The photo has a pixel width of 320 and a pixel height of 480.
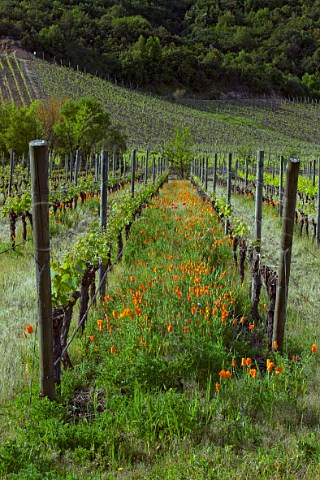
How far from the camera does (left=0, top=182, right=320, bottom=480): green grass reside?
262 cm

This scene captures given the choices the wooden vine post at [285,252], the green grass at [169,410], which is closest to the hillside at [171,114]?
the wooden vine post at [285,252]

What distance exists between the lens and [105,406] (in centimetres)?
325

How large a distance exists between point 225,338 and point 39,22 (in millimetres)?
101597

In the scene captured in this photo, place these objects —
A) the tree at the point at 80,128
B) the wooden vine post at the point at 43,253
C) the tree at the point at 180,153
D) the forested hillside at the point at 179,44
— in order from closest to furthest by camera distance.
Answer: the wooden vine post at the point at 43,253, the tree at the point at 80,128, the tree at the point at 180,153, the forested hillside at the point at 179,44

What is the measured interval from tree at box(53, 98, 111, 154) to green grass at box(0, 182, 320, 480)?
91.9 ft

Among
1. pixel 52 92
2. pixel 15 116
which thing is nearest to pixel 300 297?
pixel 15 116

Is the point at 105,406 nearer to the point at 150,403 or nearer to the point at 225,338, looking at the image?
the point at 150,403

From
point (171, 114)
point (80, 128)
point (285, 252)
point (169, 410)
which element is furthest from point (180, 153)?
point (169, 410)

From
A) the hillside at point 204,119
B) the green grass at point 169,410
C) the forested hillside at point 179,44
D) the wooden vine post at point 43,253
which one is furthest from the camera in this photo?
the forested hillside at point 179,44

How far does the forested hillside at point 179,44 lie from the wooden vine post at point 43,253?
8694 centimetres

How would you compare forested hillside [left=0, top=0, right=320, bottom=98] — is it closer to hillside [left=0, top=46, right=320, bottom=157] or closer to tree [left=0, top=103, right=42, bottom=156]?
hillside [left=0, top=46, right=320, bottom=157]

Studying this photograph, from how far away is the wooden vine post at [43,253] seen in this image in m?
3.07

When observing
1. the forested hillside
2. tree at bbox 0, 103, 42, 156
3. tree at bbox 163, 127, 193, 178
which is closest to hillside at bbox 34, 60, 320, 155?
tree at bbox 163, 127, 193, 178

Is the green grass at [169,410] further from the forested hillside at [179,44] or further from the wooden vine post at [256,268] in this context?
the forested hillside at [179,44]
